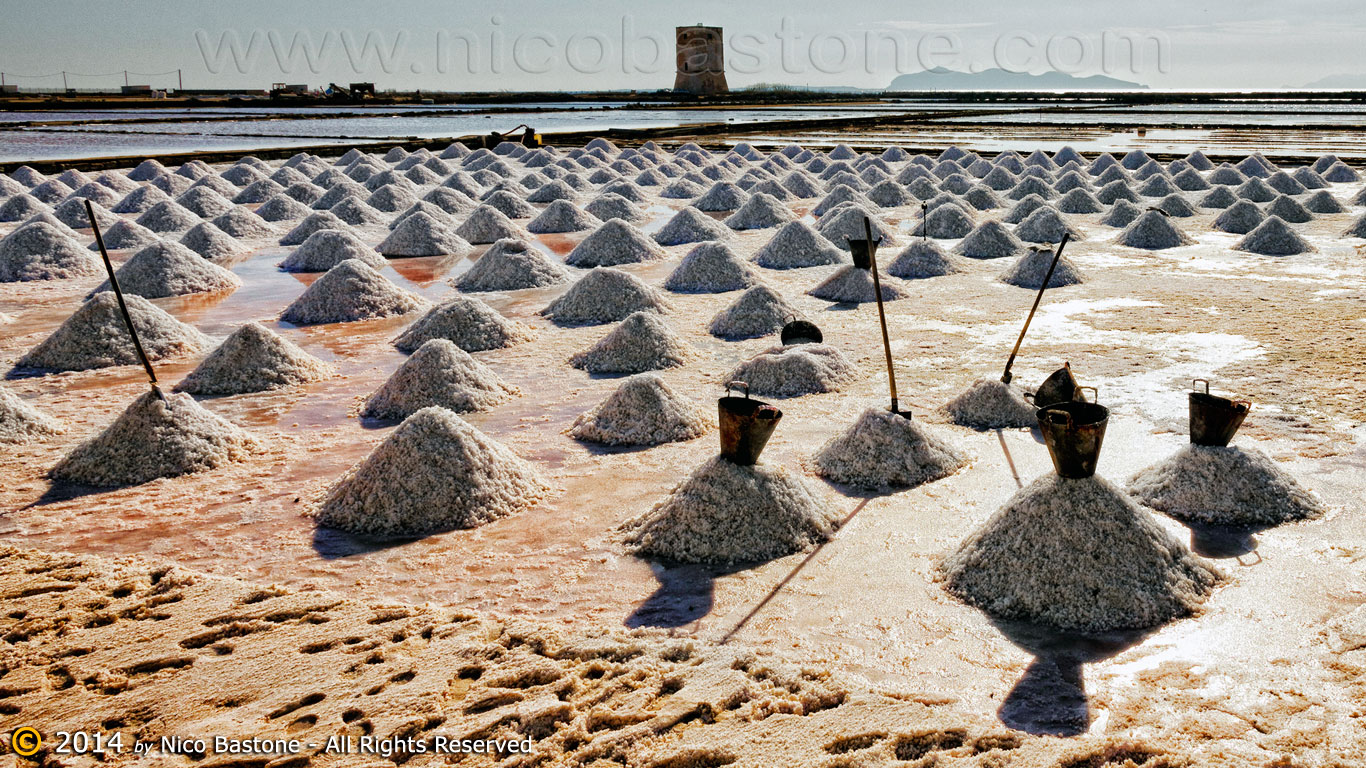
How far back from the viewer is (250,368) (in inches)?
222

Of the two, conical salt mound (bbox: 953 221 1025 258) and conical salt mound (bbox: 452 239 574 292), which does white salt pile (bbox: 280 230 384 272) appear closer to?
conical salt mound (bbox: 452 239 574 292)

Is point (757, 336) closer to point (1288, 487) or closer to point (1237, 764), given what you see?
point (1288, 487)

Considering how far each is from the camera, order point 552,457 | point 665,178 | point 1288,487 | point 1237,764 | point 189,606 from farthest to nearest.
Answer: point 665,178, point 552,457, point 1288,487, point 189,606, point 1237,764

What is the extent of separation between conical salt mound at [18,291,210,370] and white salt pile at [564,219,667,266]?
159 inches

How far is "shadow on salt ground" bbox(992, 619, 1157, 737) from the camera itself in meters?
2.49

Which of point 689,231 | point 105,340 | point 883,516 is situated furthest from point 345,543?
point 689,231

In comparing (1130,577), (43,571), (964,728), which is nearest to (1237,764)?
(964,728)

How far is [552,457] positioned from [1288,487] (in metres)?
2.84

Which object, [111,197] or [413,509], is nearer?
[413,509]

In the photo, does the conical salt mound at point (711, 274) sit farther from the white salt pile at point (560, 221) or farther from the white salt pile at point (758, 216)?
the white salt pile at point (560, 221)

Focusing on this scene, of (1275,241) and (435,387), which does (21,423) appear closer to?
(435,387)

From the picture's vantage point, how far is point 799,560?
3.42m

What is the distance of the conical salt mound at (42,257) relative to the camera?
9.11m

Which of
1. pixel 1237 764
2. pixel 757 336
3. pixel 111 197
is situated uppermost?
pixel 111 197
